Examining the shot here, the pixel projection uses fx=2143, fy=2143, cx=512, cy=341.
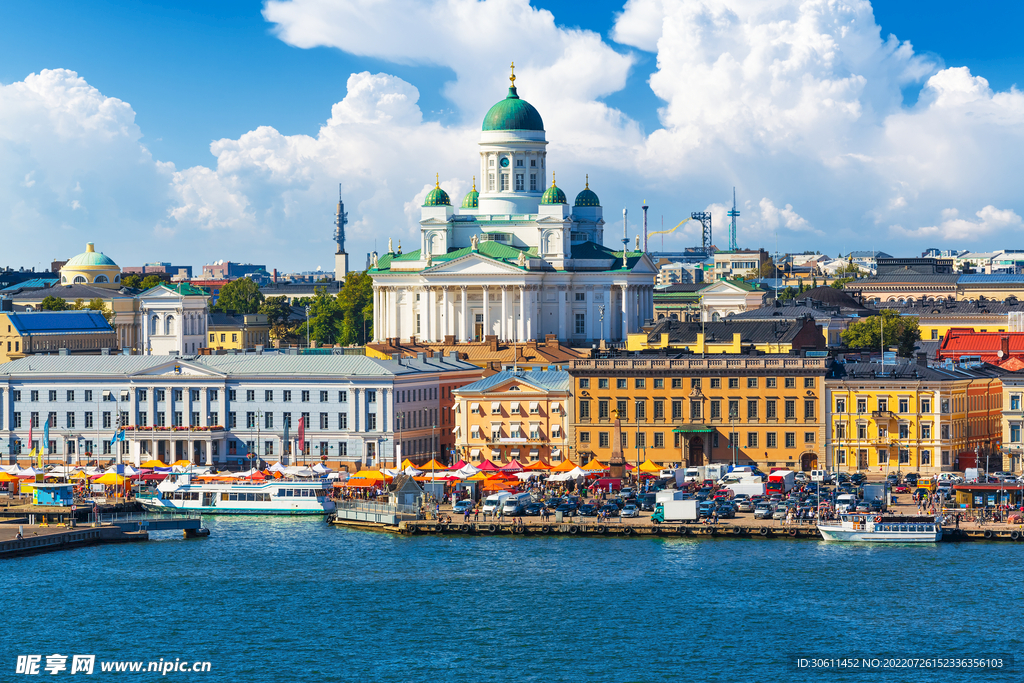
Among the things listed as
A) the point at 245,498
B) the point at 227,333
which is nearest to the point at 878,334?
the point at 245,498

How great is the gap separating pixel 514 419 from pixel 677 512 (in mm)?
20752

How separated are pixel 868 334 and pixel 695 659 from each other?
82299 millimetres

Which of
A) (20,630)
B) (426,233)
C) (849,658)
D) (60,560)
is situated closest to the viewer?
(849,658)

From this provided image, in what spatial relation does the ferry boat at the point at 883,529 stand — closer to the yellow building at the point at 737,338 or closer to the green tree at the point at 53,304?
the yellow building at the point at 737,338

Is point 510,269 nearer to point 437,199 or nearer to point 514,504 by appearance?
point 437,199

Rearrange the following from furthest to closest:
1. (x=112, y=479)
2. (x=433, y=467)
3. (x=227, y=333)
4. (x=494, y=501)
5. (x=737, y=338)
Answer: (x=227, y=333), (x=737, y=338), (x=112, y=479), (x=433, y=467), (x=494, y=501)

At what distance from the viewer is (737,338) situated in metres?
114

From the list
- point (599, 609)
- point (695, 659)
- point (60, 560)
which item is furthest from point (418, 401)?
point (695, 659)

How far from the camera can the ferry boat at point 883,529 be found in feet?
275

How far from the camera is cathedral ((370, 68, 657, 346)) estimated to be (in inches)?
5876

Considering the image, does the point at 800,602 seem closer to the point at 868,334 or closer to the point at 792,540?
the point at 792,540

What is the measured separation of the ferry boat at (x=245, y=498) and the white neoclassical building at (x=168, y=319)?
73896mm

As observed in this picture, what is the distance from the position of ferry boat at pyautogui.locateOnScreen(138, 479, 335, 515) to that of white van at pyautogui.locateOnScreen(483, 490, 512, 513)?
26.1 feet

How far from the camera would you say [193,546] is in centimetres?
8738
